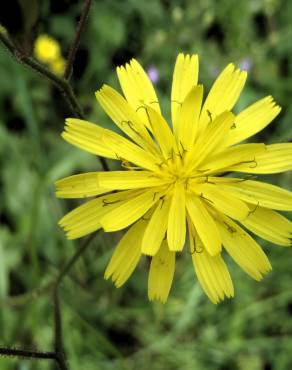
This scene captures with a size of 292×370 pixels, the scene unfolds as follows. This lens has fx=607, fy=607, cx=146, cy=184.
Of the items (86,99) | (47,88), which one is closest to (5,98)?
(47,88)

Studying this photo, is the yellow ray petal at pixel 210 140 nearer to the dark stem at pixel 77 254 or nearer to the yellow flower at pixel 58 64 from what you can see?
the dark stem at pixel 77 254

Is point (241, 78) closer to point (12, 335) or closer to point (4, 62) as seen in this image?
point (12, 335)

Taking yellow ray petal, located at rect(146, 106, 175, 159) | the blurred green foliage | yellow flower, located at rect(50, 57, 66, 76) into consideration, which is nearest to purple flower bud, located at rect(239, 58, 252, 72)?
the blurred green foliage

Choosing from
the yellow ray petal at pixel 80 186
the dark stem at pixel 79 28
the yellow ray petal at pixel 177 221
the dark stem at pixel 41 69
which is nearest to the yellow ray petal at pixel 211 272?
the yellow ray petal at pixel 177 221

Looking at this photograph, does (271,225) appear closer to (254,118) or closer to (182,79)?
(254,118)

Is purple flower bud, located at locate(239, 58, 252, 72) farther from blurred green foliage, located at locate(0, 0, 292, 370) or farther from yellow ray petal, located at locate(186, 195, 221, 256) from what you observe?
yellow ray petal, located at locate(186, 195, 221, 256)
